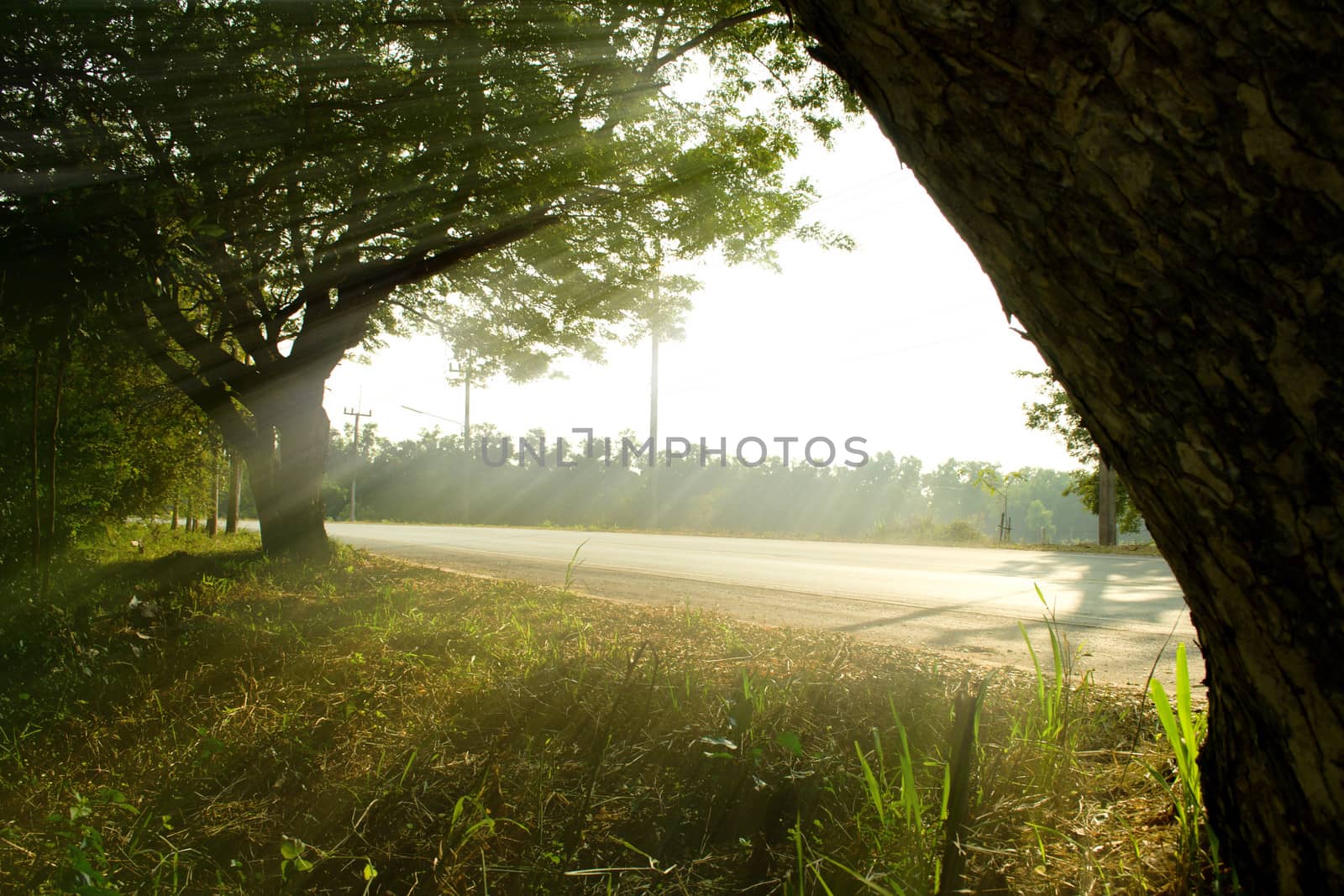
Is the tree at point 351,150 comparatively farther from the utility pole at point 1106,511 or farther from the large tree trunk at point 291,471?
the utility pole at point 1106,511

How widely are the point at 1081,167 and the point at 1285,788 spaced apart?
1.10 metres

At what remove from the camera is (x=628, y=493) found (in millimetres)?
44062

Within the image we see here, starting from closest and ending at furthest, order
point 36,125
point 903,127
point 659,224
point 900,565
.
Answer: point 903,127 < point 36,125 < point 659,224 < point 900,565

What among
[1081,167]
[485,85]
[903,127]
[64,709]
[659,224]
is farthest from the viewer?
[659,224]

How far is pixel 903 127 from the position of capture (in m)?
1.35

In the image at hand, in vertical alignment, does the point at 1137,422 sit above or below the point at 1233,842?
above

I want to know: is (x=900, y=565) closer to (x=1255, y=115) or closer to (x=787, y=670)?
(x=787, y=670)

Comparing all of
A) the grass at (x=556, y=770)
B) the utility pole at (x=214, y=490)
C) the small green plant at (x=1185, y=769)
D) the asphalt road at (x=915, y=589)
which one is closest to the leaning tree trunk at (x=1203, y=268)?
the small green plant at (x=1185, y=769)

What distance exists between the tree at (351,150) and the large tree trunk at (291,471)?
0.03 m

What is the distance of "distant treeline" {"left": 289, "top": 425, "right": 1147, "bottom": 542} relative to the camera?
36.8 m

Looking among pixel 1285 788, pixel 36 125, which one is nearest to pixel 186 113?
pixel 36 125

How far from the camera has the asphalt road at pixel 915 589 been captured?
4996mm

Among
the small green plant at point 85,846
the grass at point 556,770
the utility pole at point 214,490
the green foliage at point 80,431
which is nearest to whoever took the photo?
the small green plant at point 85,846

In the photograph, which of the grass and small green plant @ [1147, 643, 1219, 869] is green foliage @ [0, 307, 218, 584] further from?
small green plant @ [1147, 643, 1219, 869]
